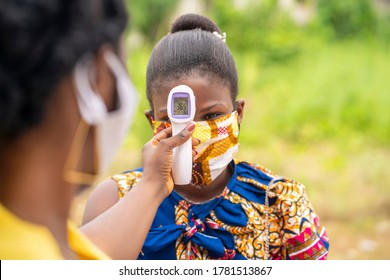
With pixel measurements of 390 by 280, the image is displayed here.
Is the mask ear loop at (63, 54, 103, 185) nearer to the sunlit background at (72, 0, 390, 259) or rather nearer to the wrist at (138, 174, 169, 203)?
the wrist at (138, 174, 169, 203)

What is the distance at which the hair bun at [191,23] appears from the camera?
2602mm

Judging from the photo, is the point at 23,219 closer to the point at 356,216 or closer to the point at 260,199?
the point at 260,199

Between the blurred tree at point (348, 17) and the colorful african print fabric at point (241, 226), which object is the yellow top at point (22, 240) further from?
the blurred tree at point (348, 17)

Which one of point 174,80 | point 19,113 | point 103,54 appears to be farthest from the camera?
point 174,80

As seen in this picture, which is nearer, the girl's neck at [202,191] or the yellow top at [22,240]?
the yellow top at [22,240]

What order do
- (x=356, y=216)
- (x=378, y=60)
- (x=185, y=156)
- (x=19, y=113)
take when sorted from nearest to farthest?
(x=19, y=113) → (x=185, y=156) → (x=356, y=216) → (x=378, y=60)

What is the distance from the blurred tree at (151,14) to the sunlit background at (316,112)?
1.33m

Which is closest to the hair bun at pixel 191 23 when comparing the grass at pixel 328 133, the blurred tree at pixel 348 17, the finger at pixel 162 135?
the finger at pixel 162 135

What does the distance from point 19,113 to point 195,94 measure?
1203 millimetres

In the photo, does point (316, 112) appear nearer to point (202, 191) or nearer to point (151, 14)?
point (202, 191)

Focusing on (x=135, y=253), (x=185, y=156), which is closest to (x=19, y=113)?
(x=135, y=253)

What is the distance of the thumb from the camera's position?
2.22 m

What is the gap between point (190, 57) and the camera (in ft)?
8.02

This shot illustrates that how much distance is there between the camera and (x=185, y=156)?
2271mm
